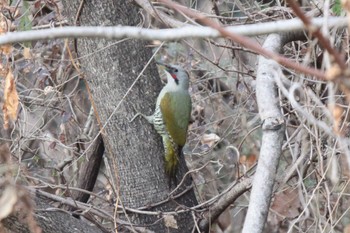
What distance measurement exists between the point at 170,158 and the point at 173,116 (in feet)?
2.09

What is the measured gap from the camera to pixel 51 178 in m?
5.10

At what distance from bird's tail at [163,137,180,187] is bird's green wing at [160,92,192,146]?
0.14 meters

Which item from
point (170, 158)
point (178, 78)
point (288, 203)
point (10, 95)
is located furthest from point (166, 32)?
point (288, 203)

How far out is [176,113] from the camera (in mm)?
4629

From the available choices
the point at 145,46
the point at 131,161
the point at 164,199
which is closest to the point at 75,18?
the point at 145,46

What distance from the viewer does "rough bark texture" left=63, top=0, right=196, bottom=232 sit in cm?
378

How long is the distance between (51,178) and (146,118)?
143 cm

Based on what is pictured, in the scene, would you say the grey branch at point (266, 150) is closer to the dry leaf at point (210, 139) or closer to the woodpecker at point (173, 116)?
the woodpecker at point (173, 116)

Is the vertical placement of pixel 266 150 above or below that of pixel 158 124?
above

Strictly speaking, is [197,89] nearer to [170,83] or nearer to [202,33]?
[170,83]

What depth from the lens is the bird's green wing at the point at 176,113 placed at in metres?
4.28

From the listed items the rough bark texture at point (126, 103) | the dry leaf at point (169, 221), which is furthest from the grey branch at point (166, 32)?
the dry leaf at point (169, 221)

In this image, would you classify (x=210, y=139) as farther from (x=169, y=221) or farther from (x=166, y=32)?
(x=166, y=32)

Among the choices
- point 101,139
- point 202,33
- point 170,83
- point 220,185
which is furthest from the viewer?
point 220,185
